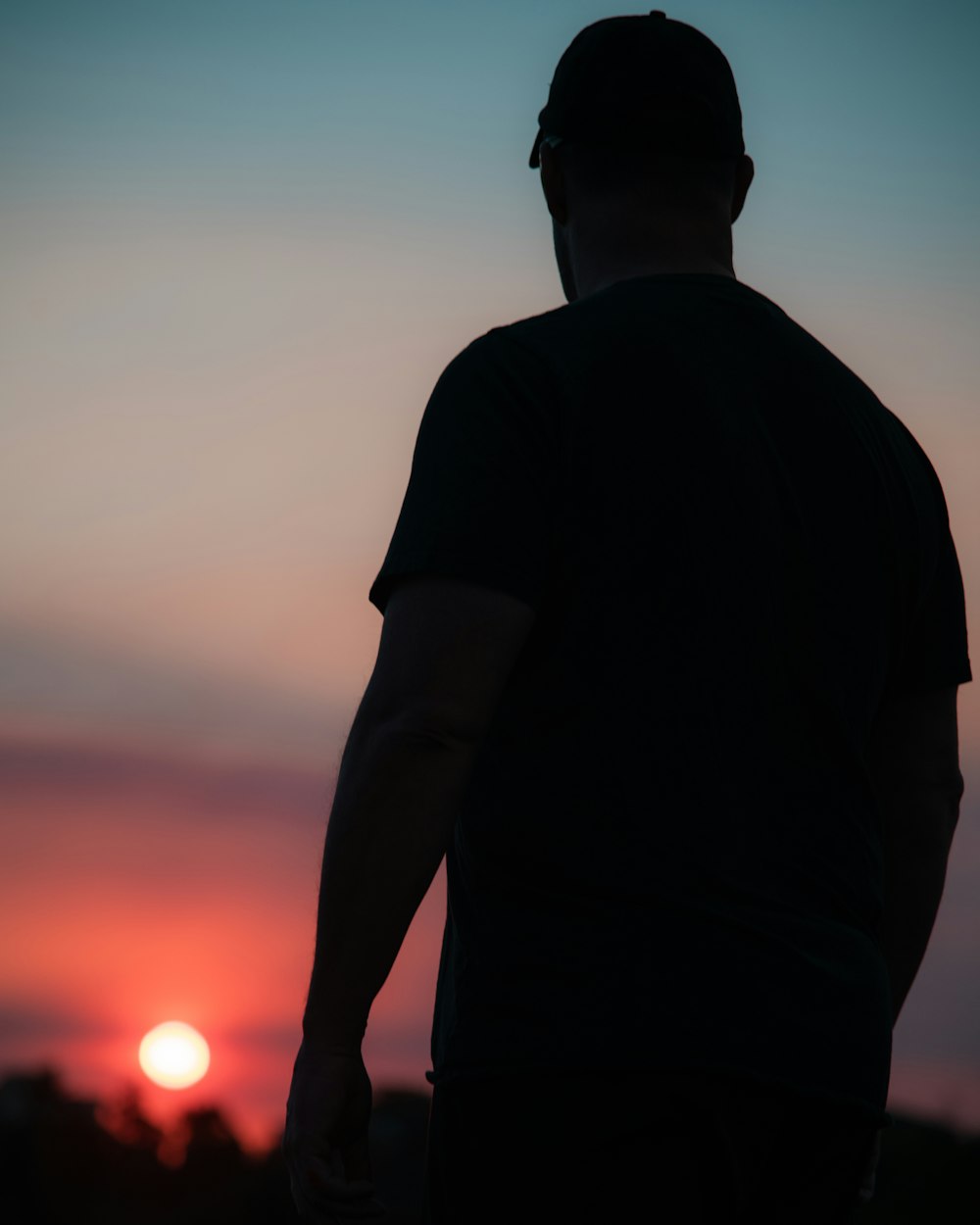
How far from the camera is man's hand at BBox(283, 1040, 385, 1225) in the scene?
1733 mm

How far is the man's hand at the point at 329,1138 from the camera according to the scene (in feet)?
5.69

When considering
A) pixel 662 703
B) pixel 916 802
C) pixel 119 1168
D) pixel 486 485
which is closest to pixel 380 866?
pixel 662 703

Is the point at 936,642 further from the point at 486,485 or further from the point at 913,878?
the point at 486,485

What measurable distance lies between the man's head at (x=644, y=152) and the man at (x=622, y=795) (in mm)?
191

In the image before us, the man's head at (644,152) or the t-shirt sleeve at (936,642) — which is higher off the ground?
the man's head at (644,152)

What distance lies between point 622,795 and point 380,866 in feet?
1.13

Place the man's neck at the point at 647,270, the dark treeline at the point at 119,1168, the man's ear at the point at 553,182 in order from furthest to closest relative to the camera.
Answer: the dark treeline at the point at 119,1168
the man's ear at the point at 553,182
the man's neck at the point at 647,270

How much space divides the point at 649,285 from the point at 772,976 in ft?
3.54

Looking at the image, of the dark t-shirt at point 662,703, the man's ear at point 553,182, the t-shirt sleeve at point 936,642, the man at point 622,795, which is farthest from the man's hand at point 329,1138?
the man's ear at point 553,182

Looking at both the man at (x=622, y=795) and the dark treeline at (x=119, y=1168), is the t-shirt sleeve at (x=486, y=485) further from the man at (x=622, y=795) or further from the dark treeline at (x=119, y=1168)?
the dark treeline at (x=119, y=1168)

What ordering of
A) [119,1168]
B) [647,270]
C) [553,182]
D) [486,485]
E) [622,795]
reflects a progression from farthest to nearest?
[119,1168]
[553,182]
[647,270]
[486,485]
[622,795]

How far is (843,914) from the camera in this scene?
184 centimetres

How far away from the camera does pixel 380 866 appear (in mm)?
1754

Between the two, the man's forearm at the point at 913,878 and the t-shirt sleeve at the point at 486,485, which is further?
the man's forearm at the point at 913,878
